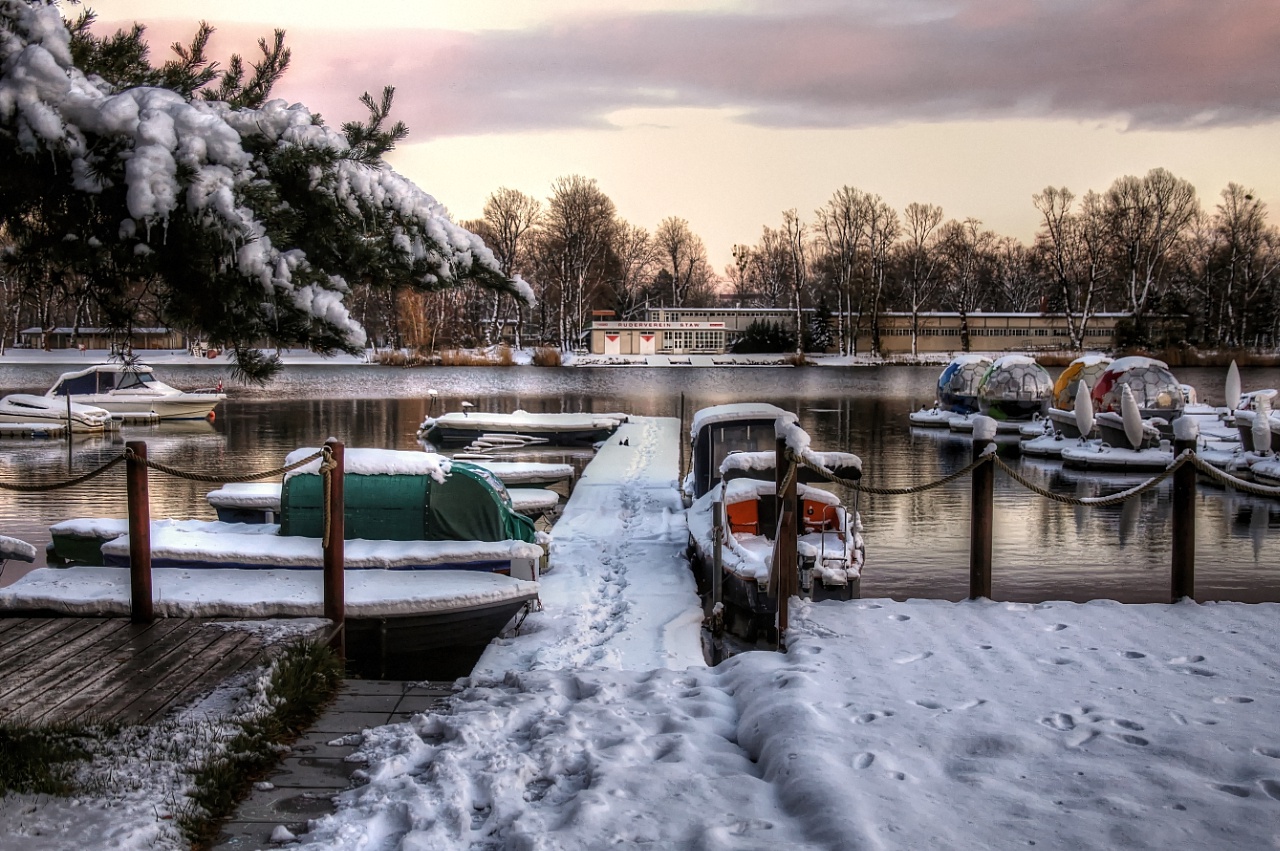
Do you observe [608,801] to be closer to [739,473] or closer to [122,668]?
[122,668]

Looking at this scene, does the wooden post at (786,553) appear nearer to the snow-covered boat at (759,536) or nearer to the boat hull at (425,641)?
the snow-covered boat at (759,536)

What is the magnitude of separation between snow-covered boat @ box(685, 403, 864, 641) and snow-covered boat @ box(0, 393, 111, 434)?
26572 mm

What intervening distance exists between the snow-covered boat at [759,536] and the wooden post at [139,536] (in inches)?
220

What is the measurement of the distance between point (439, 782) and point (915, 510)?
17087 mm

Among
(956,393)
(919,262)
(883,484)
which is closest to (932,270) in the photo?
(919,262)

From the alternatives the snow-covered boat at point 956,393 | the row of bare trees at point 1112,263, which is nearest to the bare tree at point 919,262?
the row of bare trees at point 1112,263

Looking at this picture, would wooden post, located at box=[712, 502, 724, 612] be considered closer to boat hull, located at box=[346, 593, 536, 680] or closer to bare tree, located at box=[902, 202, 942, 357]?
boat hull, located at box=[346, 593, 536, 680]

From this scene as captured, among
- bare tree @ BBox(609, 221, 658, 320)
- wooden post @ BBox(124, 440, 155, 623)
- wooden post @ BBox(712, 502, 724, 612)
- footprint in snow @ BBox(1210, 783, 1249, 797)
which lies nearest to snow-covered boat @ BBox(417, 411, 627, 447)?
wooden post @ BBox(712, 502, 724, 612)

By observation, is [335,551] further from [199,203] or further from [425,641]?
[199,203]

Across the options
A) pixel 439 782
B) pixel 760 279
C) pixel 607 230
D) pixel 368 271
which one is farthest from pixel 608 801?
pixel 760 279

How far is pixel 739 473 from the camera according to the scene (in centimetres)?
1384

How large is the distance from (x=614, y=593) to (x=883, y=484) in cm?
1376

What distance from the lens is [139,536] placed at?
27.0ft

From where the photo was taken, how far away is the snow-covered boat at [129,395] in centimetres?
3781
